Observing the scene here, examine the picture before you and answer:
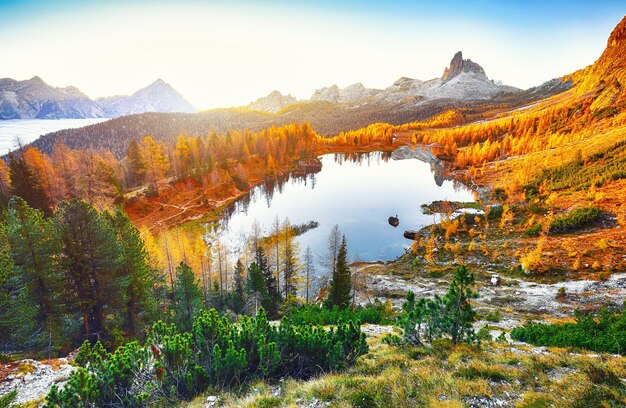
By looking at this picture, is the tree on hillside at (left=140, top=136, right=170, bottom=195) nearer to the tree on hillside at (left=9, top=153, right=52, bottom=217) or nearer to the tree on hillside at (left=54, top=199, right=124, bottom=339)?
the tree on hillside at (left=9, top=153, right=52, bottom=217)

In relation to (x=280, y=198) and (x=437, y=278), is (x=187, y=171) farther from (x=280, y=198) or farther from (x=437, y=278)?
(x=437, y=278)

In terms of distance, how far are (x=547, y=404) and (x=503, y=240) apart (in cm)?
6176

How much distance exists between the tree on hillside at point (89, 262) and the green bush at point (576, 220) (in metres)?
75.5

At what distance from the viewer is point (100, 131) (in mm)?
197500

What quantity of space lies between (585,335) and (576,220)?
182 ft

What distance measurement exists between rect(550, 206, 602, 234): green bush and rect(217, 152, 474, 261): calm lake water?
2780 centimetres

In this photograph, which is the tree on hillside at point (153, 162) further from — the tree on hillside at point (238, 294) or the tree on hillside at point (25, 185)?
the tree on hillside at point (238, 294)

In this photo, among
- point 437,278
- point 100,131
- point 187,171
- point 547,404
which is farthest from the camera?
point 100,131

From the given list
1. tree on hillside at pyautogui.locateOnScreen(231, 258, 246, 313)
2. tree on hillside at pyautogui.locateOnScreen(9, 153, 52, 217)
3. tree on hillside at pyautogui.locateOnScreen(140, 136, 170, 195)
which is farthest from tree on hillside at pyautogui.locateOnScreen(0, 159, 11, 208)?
tree on hillside at pyautogui.locateOnScreen(231, 258, 246, 313)

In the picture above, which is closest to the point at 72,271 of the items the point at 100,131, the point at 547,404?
the point at 547,404

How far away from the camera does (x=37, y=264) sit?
21062 millimetres

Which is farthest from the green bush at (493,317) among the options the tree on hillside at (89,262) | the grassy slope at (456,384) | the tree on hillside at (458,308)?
the tree on hillside at (89,262)

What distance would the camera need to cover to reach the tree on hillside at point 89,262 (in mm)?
22828

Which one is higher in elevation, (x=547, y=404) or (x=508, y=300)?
(x=547, y=404)
